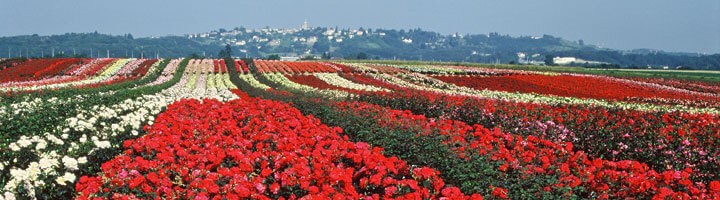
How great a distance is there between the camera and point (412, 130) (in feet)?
26.9

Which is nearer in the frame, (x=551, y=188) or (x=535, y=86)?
(x=551, y=188)

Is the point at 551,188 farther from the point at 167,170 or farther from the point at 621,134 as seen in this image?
the point at 621,134

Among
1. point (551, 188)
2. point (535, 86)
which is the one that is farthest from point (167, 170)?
point (535, 86)

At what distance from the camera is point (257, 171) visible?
258 inches

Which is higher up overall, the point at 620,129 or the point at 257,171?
the point at 620,129

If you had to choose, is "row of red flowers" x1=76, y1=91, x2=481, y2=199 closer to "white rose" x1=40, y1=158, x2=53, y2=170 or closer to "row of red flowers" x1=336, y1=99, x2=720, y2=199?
"white rose" x1=40, y1=158, x2=53, y2=170

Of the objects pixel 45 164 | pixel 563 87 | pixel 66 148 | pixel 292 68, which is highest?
pixel 292 68

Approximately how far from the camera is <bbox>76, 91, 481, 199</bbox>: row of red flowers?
4949 mm

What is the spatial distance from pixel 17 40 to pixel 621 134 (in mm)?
232033

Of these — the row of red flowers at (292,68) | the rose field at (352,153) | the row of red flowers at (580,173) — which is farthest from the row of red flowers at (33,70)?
the row of red flowers at (580,173)

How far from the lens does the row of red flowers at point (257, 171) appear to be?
16.2 feet

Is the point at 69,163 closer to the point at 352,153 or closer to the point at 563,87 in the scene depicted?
the point at 352,153

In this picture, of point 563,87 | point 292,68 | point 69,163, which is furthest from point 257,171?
point 292,68

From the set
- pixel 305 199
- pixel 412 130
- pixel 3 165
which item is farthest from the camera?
pixel 412 130
